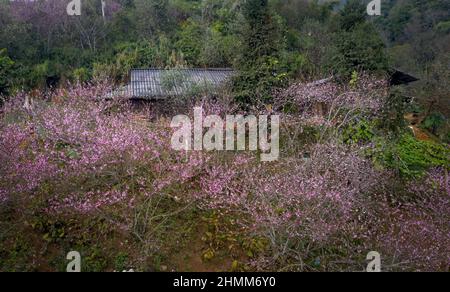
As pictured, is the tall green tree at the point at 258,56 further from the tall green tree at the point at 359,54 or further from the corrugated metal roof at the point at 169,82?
the tall green tree at the point at 359,54

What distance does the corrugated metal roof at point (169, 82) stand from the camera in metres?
9.98

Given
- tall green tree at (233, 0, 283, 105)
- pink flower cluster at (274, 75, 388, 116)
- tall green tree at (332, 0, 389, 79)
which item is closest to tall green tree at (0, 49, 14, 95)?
tall green tree at (233, 0, 283, 105)

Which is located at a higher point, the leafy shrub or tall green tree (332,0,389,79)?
tall green tree (332,0,389,79)

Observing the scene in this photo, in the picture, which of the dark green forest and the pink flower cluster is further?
the dark green forest

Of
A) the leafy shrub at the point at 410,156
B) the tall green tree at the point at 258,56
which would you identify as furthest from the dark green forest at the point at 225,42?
the leafy shrub at the point at 410,156

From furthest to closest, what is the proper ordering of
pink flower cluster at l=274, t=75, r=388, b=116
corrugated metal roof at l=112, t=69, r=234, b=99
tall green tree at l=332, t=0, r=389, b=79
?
tall green tree at l=332, t=0, r=389, b=79, corrugated metal roof at l=112, t=69, r=234, b=99, pink flower cluster at l=274, t=75, r=388, b=116

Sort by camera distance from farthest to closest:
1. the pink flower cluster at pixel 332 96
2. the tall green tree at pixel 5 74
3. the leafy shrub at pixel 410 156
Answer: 1. the tall green tree at pixel 5 74
2. the pink flower cluster at pixel 332 96
3. the leafy shrub at pixel 410 156

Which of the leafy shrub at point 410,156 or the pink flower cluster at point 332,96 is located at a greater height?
the pink flower cluster at point 332,96

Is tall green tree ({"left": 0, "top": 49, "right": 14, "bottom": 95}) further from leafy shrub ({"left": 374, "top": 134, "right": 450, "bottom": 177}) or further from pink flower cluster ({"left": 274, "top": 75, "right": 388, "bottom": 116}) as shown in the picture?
leafy shrub ({"left": 374, "top": 134, "right": 450, "bottom": 177})

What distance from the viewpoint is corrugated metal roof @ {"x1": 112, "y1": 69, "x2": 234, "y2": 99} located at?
9.98 m

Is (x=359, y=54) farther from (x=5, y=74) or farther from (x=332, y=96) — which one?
(x=5, y=74)

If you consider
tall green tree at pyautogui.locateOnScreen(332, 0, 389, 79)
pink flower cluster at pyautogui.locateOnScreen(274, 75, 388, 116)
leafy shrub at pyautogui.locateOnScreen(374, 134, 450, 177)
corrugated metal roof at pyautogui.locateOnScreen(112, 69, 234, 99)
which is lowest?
leafy shrub at pyautogui.locateOnScreen(374, 134, 450, 177)

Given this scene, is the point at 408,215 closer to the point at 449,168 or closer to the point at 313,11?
the point at 449,168

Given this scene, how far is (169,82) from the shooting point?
1087 cm
